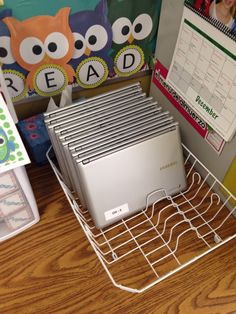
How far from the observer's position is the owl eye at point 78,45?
0.65m

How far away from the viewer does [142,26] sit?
70cm

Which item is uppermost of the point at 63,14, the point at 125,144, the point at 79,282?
the point at 63,14

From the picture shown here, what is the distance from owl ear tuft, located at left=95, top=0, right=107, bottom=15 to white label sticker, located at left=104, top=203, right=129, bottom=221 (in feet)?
1.34

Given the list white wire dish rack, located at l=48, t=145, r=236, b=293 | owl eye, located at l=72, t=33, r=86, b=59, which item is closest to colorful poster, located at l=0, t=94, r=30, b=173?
white wire dish rack, located at l=48, t=145, r=236, b=293

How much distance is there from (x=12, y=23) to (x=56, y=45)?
0.10 meters

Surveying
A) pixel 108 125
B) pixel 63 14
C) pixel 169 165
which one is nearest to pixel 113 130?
pixel 108 125

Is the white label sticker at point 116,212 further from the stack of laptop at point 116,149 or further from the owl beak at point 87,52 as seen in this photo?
the owl beak at point 87,52

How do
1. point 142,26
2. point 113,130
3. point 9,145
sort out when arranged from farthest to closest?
point 142,26
point 113,130
point 9,145

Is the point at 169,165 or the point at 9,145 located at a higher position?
the point at 9,145

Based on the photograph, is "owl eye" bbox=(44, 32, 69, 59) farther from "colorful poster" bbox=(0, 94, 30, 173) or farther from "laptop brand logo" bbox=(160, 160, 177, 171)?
"laptop brand logo" bbox=(160, 160, 177, 171)

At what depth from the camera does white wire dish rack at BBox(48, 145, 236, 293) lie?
594mm

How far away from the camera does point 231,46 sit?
0.52m

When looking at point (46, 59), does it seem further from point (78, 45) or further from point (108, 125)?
point (108, 125)

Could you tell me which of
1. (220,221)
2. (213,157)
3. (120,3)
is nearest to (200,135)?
(213,157)
